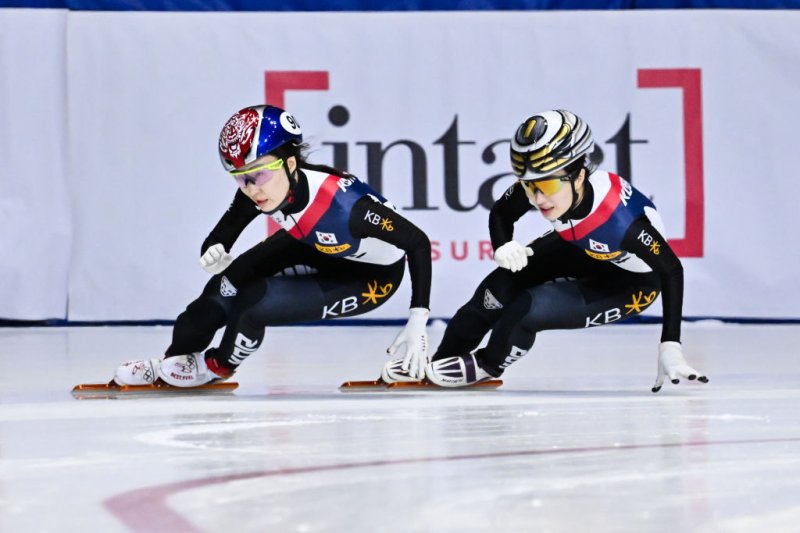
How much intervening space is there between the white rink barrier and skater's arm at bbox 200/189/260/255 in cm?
305

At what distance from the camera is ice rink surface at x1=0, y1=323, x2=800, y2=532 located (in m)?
2.38

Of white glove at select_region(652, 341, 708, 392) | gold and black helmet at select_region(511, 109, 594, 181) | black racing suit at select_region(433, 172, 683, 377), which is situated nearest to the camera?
white glove at select_region(652, 341, 708, 392)

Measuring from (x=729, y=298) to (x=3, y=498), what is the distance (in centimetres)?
612

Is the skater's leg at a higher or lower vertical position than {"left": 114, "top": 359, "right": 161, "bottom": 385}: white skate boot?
higher

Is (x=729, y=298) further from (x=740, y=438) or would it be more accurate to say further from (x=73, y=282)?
(x=740, y=438)

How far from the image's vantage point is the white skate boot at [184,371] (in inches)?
179

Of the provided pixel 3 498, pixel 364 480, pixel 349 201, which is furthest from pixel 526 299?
pixel 3 498

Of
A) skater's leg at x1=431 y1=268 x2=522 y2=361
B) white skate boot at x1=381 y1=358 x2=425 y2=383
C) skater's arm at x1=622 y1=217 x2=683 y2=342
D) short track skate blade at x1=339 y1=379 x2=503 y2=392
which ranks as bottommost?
short track skate blade at x1=339 y1=379 x2=503 y2=392

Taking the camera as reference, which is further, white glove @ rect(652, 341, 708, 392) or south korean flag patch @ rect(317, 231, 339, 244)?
south korean flag patch @ rect(317, 231, 339, 244)

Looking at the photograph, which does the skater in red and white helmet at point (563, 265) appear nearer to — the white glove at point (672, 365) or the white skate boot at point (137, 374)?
the white glove at point (672, 365)

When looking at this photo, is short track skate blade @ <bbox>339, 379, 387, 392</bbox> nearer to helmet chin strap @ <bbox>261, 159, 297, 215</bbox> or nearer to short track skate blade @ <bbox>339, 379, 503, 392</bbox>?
short track skate blade @ <bbox>339, 379, 503, 392</bbox>

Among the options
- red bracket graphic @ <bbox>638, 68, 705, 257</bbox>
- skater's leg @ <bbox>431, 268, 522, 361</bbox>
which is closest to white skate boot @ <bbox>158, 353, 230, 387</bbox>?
skater's leg @ <bbox>431, 268, 522, 361</bbox>

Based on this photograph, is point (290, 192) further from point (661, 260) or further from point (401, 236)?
point (661, 260)

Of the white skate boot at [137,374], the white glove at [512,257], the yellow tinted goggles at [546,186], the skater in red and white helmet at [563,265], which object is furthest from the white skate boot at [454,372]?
the white skate boot at [137,374]
